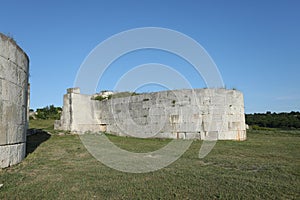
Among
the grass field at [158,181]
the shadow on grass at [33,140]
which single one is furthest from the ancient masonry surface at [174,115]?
the grass field at [158,181]

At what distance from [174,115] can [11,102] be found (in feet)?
28.2

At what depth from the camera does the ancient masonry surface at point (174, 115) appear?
1249cm

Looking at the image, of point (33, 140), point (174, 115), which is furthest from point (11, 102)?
point (174, 115)

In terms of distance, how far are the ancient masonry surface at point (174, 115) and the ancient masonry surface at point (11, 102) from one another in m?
7.99

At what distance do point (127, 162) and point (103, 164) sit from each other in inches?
25.3

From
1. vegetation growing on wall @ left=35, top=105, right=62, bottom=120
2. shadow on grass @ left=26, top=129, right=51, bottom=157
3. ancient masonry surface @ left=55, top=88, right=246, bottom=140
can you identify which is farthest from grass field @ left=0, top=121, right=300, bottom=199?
vegetation growing on wall @ left=35, top=105, right=62, bottom=120

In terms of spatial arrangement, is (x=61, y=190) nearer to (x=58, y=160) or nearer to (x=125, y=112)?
(x=58, y=160)

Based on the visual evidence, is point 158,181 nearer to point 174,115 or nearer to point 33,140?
point 33,140

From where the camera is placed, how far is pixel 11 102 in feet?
19.5

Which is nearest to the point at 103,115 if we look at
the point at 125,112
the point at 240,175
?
the point at 125,112

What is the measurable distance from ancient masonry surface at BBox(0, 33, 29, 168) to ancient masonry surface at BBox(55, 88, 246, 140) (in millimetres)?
7987

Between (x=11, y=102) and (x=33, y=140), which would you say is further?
(x=33, y=140)

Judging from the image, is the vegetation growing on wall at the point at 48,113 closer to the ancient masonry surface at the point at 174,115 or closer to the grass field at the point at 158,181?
the ancient masonry surface at the point at 174,115

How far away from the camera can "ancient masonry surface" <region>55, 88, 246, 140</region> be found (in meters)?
12.5
